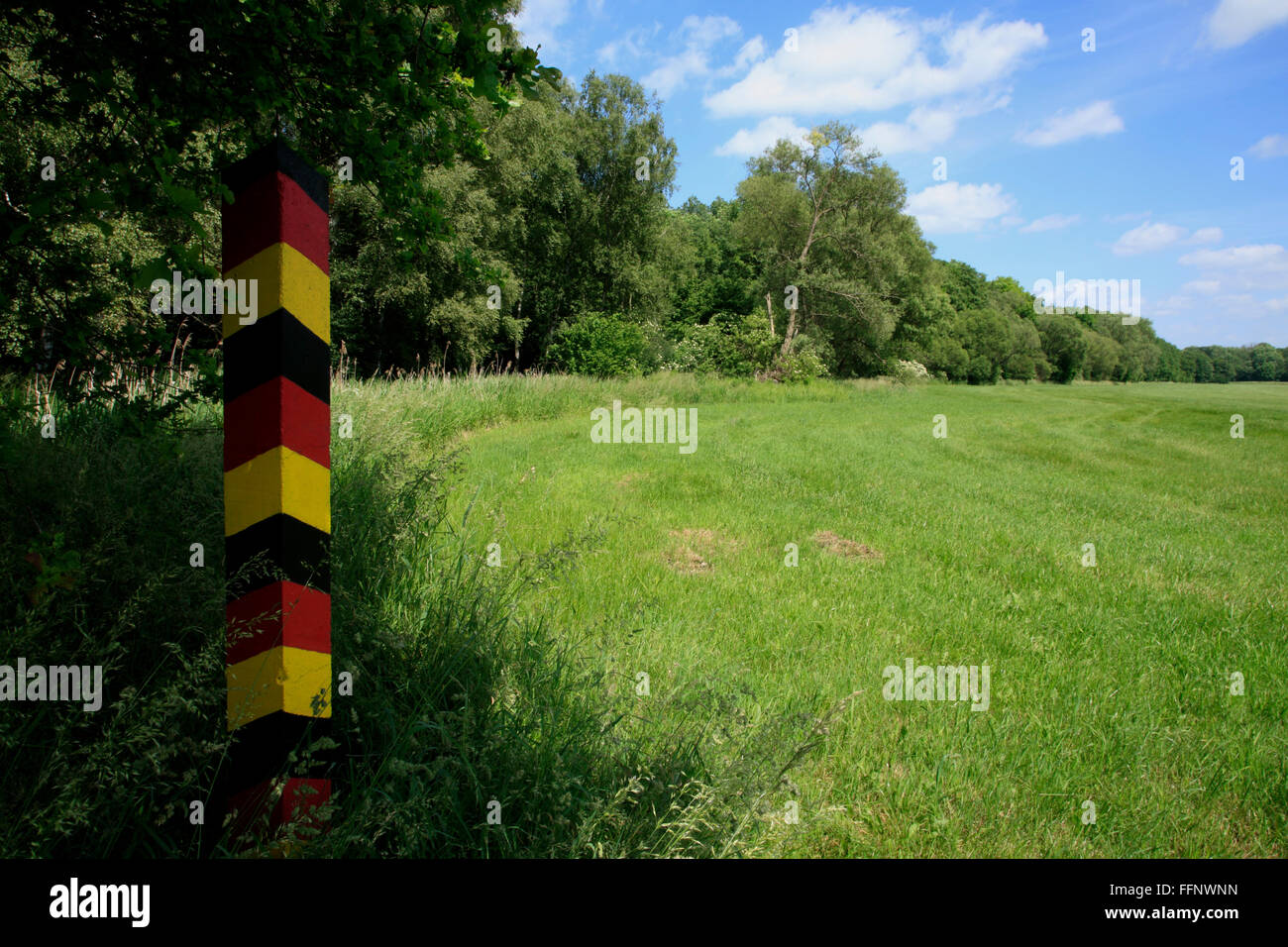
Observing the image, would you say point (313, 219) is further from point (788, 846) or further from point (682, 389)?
point (682, 389)

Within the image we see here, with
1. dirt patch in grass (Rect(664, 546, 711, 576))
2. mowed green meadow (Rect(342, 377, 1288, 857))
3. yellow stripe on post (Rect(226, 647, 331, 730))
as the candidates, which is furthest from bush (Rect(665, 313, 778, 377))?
yellow stripe on post (Rect(226, 647, 331, 730))

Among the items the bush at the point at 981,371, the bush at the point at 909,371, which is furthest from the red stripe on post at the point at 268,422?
the bush at the point at 981,371

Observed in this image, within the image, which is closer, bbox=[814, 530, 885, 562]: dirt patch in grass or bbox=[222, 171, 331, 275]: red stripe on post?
bbox=[222, 171, 331, 275]: red stripe on post

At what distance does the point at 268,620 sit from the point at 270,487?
14.3 inches

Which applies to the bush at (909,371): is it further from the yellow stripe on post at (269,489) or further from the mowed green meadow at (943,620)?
the yellow stripe on post at (269,489)

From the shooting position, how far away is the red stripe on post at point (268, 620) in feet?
5.63

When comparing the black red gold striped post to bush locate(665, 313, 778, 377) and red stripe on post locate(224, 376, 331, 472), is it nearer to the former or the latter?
red stripe on post locate(224, 376, 331, 472)

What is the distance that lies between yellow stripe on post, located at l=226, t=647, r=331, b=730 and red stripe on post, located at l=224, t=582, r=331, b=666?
0.02 meters

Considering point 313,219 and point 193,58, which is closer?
point 313,219

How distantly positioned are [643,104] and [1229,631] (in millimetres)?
Answer: 37769

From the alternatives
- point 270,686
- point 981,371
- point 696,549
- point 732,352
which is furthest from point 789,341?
point 981,371

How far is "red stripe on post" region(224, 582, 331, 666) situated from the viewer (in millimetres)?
1715
